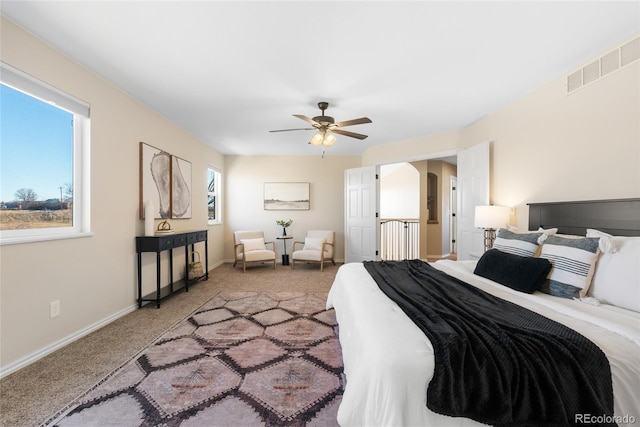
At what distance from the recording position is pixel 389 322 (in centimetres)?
136

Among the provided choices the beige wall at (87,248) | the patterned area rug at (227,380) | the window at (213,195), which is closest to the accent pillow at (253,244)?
the window at (213,195)

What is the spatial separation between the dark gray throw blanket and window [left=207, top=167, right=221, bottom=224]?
5206mm

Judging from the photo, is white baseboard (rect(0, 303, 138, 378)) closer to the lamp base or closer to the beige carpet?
the beige carpet

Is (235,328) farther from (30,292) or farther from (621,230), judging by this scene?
(621,230)

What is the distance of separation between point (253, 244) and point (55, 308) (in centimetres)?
339

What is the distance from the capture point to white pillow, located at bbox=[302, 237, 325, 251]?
5.64m

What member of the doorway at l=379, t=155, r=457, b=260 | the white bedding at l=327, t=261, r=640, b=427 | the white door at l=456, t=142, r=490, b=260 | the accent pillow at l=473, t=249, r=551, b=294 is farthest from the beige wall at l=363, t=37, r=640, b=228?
the doorway at l=379, t=155, r=457, b=260

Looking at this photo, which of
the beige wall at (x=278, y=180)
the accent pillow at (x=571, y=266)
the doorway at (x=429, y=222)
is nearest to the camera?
the accent pillow at (x=571, y=266)

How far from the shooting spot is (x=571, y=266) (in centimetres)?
178

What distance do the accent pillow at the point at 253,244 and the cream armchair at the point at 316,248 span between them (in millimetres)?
671

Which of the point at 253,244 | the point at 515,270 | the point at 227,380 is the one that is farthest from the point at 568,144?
the point at 253,244

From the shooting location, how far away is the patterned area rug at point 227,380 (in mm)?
1500

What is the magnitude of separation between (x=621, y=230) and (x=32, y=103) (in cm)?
467

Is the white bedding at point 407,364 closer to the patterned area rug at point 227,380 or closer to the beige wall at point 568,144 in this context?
the patterned area rug at point 227,380
